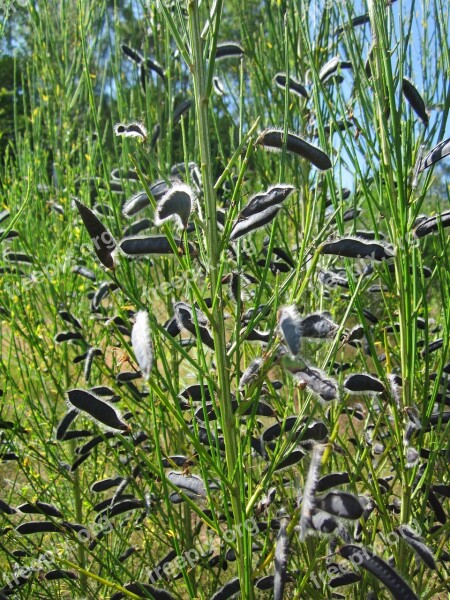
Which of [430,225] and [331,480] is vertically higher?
[430,225]

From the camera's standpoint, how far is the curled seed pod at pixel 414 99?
4.97 ft

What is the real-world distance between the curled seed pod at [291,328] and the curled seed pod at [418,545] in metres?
0.58

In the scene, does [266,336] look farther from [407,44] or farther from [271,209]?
[407,44]

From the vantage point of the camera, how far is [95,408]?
1229 millimetres

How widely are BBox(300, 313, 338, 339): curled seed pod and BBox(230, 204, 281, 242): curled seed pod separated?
0.66ft

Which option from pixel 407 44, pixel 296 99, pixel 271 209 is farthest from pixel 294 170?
pixel 271 209

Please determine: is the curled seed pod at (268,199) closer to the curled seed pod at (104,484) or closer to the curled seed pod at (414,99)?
the curled seed pod at (414,99)

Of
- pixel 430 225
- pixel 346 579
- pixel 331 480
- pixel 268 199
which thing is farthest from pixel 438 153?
pixel 346 579

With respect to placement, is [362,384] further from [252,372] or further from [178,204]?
[178,204]

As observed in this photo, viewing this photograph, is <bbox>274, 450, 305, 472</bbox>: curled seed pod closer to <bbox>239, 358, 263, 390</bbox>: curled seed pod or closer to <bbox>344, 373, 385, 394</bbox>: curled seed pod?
<bbox>344, 373, 385, 394</bbox>: curled seed pod

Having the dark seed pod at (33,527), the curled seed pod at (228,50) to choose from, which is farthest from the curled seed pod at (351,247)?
the dark seed pod at (33,527)

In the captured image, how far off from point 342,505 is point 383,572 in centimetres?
15

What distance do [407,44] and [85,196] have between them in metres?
1.68

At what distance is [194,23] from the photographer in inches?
44.3
